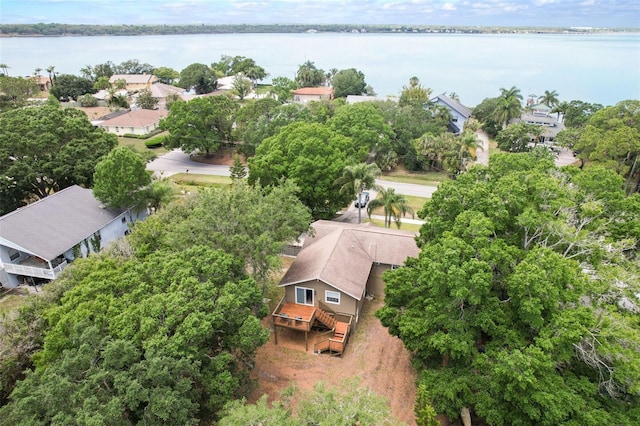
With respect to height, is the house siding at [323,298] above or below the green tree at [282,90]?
below

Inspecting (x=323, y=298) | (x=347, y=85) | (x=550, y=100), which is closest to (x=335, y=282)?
(x=323, y=298)

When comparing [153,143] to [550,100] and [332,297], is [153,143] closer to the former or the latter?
[332,297]

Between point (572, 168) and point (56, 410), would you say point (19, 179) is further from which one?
point (572, 168)

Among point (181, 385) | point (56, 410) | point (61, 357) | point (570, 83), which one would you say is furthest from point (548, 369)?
point (570, 83)

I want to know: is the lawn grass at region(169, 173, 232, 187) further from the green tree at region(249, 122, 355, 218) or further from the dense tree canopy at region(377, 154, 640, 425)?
the dense tree canopy at region(377, 154, 640, 425)

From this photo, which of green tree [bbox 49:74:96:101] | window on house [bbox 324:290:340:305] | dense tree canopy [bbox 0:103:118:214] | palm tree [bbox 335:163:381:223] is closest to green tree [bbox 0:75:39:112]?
green tree [bbox 49:74:96:101]

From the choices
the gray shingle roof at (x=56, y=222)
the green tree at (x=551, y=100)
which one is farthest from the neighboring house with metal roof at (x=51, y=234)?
the green tree at (x=551, y=100)

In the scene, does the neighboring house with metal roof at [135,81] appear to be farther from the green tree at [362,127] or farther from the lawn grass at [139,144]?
the green tree at [362,127]
